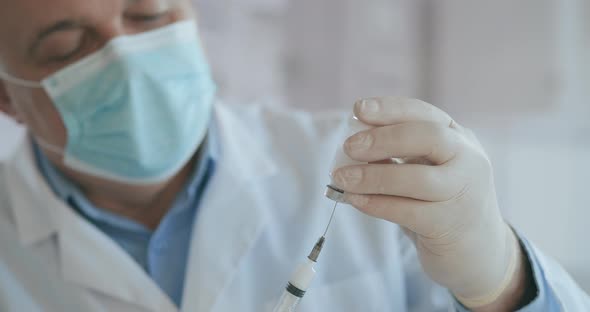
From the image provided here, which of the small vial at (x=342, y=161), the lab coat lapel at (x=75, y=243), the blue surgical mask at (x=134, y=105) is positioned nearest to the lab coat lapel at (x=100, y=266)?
the lab coat lapel at (x=75, y=243)

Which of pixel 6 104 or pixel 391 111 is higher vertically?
pixel 391 111

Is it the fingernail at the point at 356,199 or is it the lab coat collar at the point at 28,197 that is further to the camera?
the lab coat collar at the point at 28,197

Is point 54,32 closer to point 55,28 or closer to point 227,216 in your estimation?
point 55,28

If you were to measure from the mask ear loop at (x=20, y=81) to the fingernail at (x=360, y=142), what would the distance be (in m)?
0.66

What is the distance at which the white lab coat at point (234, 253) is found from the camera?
3.30ft

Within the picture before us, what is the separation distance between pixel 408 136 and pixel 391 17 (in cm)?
189

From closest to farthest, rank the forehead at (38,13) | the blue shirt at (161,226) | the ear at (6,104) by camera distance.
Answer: the forehead at (38,13)
the blue shirt at (161,226)
the ear at (6,104)

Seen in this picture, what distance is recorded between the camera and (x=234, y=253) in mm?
1045

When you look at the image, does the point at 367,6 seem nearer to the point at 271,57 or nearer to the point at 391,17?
the point at 391,17

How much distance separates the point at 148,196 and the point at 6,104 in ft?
1.25

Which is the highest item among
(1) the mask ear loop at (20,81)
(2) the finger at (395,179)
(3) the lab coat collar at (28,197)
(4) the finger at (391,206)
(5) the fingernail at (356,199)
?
(1) the mask ear loop at (20,81)

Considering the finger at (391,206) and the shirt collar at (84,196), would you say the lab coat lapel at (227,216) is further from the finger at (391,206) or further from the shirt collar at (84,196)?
the finger at (391,206)

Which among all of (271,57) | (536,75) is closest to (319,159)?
(271,57)

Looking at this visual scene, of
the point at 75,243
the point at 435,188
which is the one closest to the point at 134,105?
the point at 75,243
